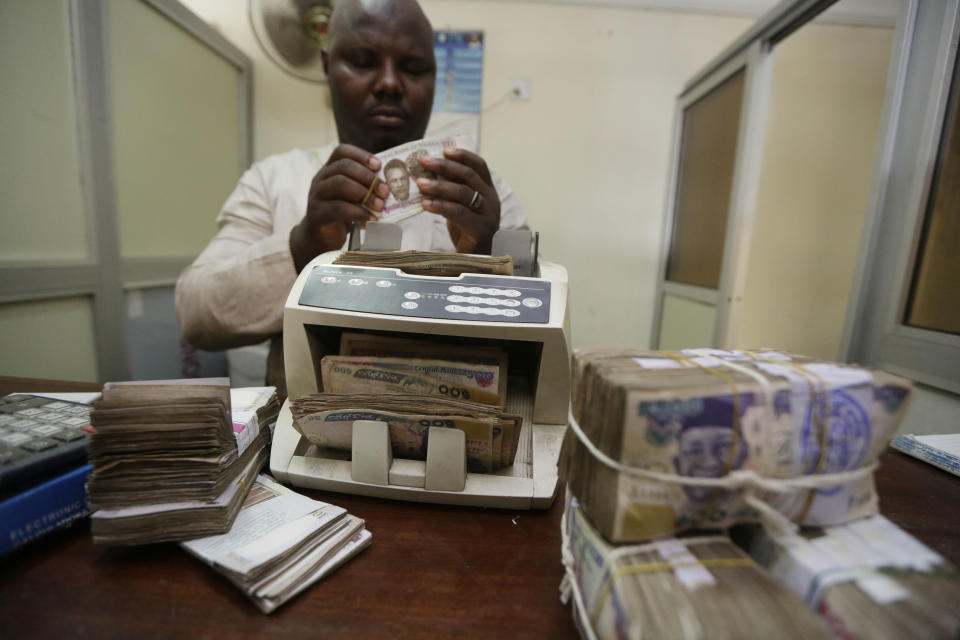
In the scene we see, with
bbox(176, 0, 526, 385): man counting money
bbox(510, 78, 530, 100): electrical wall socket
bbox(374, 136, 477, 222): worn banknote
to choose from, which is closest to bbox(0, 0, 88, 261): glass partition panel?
bbox(176, 0, 526, 385): man counting money

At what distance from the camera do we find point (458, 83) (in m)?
1.67

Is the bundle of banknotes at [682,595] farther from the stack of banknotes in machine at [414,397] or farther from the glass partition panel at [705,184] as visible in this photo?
the glass partition panel at [705,184]

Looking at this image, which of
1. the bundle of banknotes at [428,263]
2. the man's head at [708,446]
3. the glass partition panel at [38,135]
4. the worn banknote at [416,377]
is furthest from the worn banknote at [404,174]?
the glass partition panel at [38,135]

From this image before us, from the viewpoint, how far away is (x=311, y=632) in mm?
281

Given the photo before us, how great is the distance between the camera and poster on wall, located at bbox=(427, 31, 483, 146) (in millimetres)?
1638

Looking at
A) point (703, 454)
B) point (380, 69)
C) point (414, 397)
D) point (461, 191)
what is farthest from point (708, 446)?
point (380, 69)

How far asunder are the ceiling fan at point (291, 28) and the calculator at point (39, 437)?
1340 mm

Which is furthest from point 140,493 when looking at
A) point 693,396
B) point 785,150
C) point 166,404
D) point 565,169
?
point 785,150

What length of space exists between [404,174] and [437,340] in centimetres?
32

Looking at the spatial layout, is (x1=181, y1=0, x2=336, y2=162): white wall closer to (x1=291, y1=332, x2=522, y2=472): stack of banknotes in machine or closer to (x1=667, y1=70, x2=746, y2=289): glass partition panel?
(x1=667, y1=70, x2=746, y2=289): glass partition panel

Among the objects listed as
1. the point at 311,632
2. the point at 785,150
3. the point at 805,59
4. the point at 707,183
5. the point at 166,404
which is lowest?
the point at 311,632

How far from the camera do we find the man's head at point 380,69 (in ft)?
2.93

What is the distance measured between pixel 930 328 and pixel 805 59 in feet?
4.78

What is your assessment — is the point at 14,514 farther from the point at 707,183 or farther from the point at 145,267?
the point at 707,183
